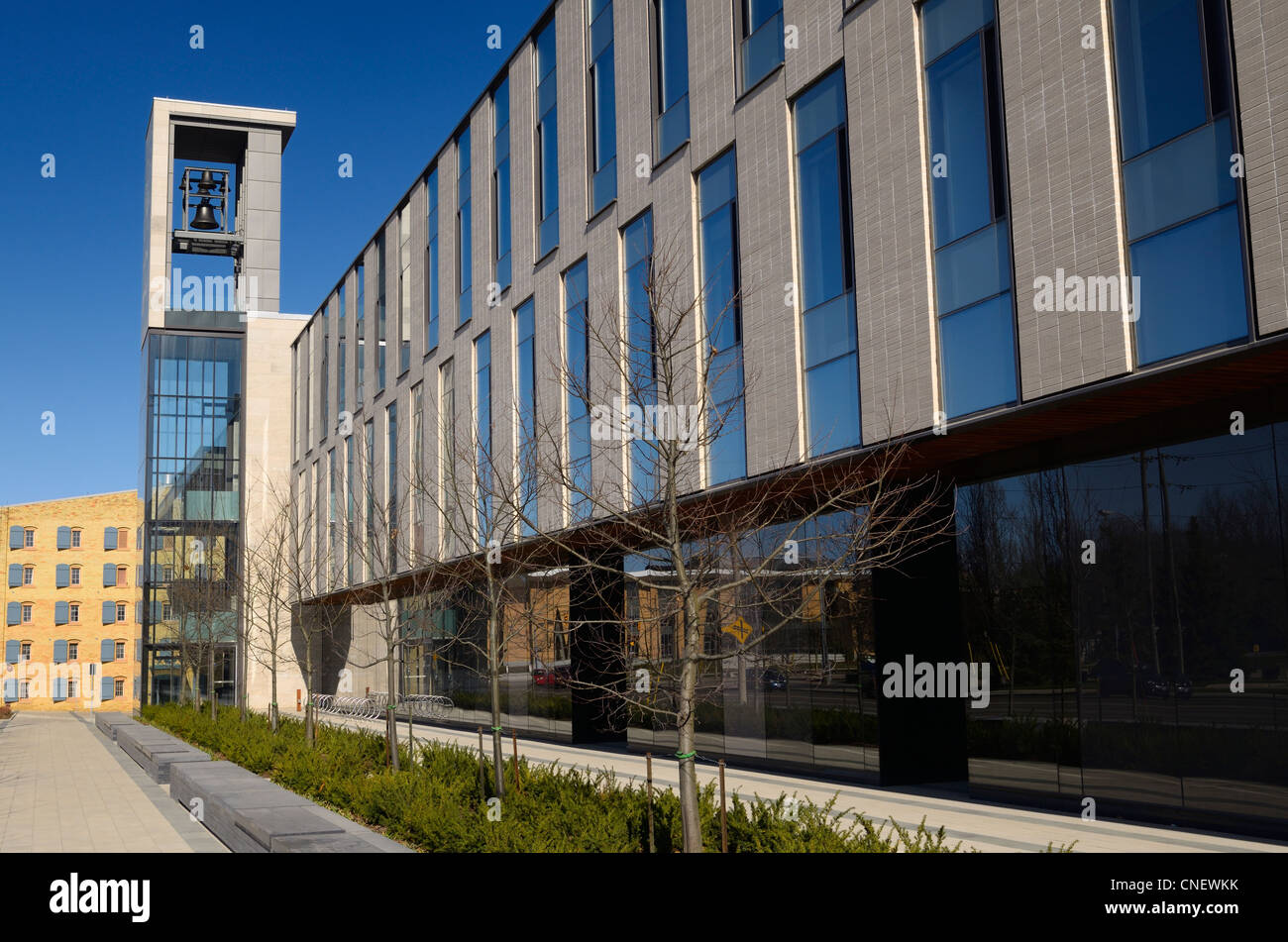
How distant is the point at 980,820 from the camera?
46.7 ft

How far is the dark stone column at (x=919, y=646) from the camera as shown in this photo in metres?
17.9

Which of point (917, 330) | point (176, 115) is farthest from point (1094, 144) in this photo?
point (176, 115)

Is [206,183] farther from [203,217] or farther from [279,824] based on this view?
[279,824]

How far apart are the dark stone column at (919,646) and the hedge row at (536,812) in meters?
3.55

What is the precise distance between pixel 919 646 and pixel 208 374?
47.7 metres

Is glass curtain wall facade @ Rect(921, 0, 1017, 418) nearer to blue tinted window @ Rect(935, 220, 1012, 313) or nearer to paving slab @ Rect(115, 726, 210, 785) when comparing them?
blue tinted window @ Rect(935, 220, 1012, 313)

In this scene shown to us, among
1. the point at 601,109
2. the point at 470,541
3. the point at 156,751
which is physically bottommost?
the point at 156,751

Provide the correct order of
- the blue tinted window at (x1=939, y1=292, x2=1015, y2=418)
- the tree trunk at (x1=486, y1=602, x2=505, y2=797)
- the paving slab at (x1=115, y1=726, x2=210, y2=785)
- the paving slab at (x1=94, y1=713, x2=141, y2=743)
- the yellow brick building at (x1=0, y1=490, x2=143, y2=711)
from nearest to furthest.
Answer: the blue tinted window at (x1=939, y1=292, x2=1015, y2=418)
the tree trunk at (x1=486, y1=602, x2=505, y2=797)
the paving slab at (x1=115, y1=726, x2=210, y2=785)
the paving slab at (x1=94, y1=713, x2=141, y2=743)
the yellow brick building at (x1=0, y1=490, x2=143, y2=711)

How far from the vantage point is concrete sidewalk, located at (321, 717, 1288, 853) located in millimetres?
12219

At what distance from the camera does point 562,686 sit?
28.8 metres

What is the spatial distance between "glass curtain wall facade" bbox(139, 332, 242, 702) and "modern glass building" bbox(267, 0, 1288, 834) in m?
36.0

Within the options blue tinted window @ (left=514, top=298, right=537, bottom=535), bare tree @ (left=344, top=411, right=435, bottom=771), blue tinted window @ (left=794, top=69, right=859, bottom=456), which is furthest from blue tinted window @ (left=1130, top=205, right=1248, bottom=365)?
bare tree @ (left=344, top=411, right=435, bottom=771)

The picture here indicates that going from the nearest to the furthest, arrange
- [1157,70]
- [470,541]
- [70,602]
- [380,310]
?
[1157,70] → [470,541] → [380,310] → [70,602]

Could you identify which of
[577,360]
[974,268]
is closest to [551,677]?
[577,360]
